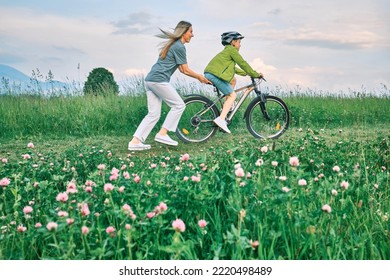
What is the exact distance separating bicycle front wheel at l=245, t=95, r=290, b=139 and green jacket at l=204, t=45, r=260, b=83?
885 mm

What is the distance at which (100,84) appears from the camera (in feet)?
37.1

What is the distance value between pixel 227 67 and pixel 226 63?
0.22ft

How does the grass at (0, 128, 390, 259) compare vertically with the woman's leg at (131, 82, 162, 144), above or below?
below

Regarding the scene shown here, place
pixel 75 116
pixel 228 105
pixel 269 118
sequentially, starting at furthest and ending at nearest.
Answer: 1. pixel 75 116
2. pixel 269 118
3. pixel 228 105

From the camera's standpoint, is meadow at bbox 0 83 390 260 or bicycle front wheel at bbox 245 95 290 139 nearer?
meadow at bbox 0 83 390 260

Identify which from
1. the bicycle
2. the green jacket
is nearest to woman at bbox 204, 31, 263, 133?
the green jacket

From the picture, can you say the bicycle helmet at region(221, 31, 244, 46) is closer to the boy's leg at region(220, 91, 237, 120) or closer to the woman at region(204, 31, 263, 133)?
the woman at region(204, 31, 263, 133)

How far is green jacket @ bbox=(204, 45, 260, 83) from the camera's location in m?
7.93

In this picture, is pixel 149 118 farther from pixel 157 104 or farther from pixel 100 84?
pixel 100 84

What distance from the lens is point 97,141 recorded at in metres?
8.47

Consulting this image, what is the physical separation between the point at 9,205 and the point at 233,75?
4865mm

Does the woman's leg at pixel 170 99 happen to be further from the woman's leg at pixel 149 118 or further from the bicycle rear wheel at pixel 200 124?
the bicycle rear wheel at pixel 200 124

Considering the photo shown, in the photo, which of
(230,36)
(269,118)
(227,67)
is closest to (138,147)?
(227,67)
